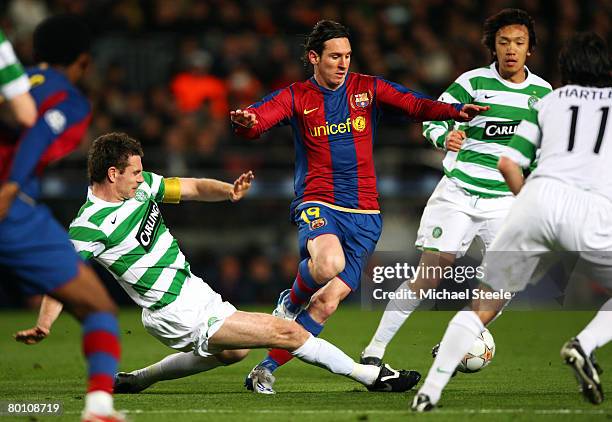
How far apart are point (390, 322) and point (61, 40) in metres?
3.84

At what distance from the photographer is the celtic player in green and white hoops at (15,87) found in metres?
4.68

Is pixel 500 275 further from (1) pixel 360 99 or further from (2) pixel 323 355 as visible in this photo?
(1) pixel 360 99

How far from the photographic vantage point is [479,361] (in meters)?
7.61

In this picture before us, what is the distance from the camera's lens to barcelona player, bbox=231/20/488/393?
7609 millimetres

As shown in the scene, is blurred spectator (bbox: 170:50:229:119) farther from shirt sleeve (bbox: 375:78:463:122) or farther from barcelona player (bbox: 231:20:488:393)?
shirt sleeve (bbox: 375:78:463:122)

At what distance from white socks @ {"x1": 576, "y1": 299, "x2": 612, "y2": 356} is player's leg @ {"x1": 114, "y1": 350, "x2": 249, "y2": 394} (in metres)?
2.28

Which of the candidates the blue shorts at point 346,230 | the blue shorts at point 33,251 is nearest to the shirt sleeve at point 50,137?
the blue shorts at point 33,251

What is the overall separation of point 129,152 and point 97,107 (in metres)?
9.16

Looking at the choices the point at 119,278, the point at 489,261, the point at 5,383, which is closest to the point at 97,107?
the point at 5,383

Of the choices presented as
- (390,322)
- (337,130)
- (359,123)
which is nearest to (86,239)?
(337,130)

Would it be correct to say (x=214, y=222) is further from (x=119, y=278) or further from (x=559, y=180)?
(x=559, y=180)

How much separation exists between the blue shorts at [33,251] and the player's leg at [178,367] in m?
2.24

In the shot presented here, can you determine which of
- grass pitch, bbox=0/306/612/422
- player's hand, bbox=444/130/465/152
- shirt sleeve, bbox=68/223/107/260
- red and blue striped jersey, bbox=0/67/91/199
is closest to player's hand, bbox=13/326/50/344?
grass pitch, bbox=0/306/612/422

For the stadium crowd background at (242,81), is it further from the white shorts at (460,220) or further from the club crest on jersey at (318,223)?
the club crest on jersey at (318,223)
